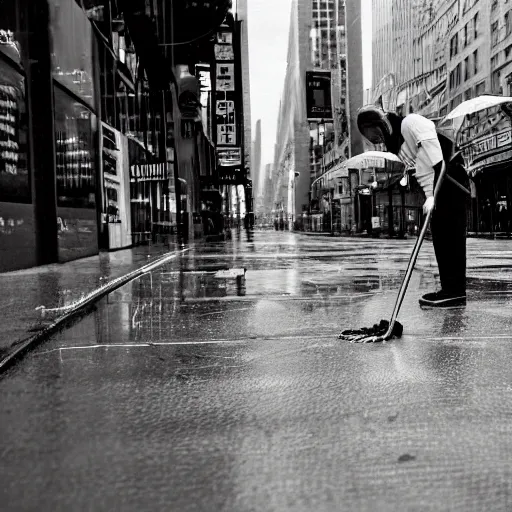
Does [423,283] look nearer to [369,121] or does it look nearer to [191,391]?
[369,121]

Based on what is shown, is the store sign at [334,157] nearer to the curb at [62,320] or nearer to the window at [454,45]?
the window at [454,45]

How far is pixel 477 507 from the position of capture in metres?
1.84

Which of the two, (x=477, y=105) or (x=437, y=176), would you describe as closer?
(x=437, y=176)

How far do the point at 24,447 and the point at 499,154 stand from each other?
29.2 m

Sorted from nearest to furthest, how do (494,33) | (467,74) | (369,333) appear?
1. (369,333)
2. (494,33)
3. (467,74)

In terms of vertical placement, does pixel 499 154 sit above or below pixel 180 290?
above

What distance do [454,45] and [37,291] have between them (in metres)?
38.5

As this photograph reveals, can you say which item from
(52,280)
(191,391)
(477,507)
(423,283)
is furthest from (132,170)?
(477,507)

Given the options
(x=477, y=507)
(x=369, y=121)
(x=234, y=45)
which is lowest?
(x=477, y=507)

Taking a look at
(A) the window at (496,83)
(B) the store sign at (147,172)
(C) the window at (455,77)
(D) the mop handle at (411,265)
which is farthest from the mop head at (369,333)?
(C) the window at (455,77)

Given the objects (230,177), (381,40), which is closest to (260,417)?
(230,177)

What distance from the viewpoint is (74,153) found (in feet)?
48.1

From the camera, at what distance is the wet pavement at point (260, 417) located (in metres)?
1.97

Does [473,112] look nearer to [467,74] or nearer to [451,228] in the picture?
[467,74]
